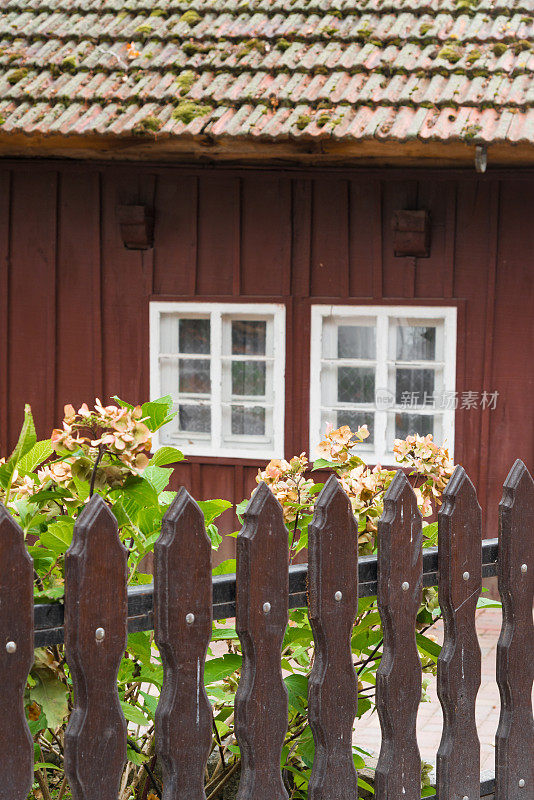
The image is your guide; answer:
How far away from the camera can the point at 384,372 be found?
7.00 m

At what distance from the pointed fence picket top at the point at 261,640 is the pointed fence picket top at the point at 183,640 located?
3.1 inches

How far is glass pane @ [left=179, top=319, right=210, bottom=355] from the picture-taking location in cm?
732

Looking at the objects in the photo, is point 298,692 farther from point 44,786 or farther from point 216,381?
point 216,381

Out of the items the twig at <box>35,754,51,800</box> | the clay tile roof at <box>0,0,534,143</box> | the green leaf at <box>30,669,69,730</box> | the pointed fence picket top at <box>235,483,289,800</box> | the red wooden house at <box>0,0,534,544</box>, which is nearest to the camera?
the green leaf at <box>30,669,69,730</box>

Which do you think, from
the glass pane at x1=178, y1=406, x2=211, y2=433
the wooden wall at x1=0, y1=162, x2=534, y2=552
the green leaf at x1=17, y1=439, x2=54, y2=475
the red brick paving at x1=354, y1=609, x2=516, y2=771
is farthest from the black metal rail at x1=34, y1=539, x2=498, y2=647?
the glass pane at x1=178, y1=406, x2=211, y2=433

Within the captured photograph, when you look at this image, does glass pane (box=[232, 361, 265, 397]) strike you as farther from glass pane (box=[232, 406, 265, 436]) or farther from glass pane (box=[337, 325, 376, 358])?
glass pane (box=[337, 325, 376, 358])

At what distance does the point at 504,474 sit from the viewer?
684 cm

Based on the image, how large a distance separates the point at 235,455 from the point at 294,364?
78cm

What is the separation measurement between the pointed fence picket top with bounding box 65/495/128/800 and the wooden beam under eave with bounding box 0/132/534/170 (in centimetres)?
443

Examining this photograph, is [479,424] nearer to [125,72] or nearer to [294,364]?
[294,364]

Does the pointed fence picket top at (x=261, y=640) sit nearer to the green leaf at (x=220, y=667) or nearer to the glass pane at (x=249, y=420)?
the green leaf at (x=220, y=667)

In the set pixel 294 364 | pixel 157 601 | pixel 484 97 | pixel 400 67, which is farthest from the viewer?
pixel 294 364

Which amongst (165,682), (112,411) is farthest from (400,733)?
(112,411)

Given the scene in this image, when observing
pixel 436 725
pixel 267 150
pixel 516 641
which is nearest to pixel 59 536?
pixel 516 641
